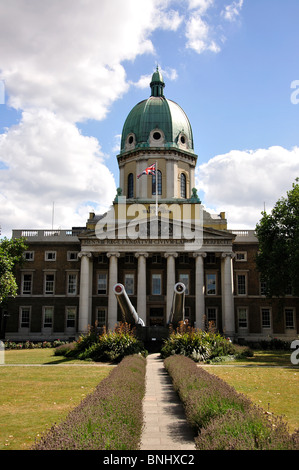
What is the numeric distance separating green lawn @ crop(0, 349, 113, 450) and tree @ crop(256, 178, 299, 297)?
22.7 meters

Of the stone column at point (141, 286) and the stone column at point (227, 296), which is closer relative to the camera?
the stone column at point (141, 286)

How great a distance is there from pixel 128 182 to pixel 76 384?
140 ft

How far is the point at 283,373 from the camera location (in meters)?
21.6

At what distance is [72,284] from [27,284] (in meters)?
5.39

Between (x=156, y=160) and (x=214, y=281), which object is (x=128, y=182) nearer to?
(x=156, y=160)

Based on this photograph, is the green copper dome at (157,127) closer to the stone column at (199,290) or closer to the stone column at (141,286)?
the stone column at (141,286)

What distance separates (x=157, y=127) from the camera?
58.3 metres

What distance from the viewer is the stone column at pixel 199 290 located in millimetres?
45616

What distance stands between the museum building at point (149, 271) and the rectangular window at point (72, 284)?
12cm

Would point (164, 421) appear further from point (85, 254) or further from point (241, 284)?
point (241, 284)

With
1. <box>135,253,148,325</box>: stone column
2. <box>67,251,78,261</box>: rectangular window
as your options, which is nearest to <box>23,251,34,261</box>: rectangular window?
<box>67,251,78,261</box>: rectangular window

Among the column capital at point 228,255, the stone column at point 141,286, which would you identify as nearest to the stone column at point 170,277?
the stone column at point 141,286

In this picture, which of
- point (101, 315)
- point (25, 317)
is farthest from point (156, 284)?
point (25, 317)

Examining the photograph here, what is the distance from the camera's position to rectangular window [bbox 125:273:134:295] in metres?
50.5
